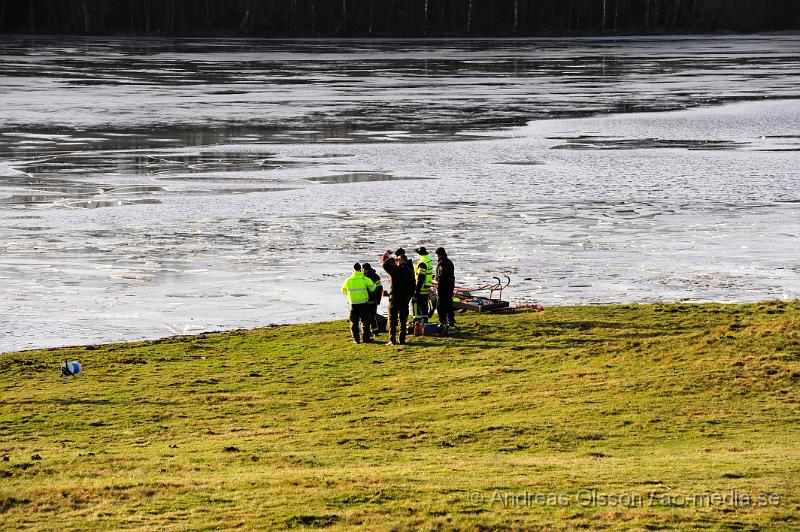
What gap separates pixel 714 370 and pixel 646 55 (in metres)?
81.9

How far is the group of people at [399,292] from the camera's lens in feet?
61.5

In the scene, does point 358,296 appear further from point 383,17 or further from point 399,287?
point 383,17

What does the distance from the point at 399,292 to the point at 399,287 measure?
0.25 feet

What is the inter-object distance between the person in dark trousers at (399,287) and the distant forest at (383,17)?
102 meters

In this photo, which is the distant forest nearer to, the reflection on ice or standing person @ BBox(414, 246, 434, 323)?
the reflection on ice

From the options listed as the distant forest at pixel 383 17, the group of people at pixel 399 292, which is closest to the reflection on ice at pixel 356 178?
the group of people at pixel 399 292

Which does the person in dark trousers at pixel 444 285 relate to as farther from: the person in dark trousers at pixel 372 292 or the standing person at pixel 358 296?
the standing person at pixel 358 296

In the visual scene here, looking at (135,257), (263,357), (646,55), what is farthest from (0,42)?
(263,357)

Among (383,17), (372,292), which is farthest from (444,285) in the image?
(383,17)

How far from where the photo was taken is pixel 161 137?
4478cm

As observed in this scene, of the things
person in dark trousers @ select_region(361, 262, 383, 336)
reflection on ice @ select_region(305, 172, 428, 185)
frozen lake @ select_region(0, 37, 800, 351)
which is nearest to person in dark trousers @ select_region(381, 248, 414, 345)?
person in dark trousers @ select_region(361, 262, 383, 336)

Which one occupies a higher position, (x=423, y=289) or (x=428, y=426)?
(x=423, y=289)

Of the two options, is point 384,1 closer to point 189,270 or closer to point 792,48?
point 792,48

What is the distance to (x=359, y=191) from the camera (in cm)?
3353
